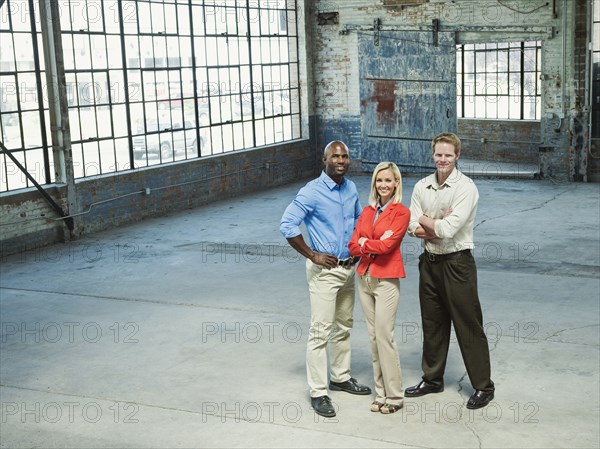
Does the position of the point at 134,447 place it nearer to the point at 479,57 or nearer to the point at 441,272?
the point at 441,272

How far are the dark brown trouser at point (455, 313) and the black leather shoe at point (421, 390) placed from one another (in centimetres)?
13

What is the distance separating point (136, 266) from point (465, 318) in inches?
226

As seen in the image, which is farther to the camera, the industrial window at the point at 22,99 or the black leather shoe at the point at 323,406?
the industrial window at the point at 22,99

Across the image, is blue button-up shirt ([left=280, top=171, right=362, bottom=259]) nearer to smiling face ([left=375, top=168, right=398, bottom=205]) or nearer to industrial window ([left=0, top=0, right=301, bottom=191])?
smiling face ([left=375, top=168, right=398, bottom=205])

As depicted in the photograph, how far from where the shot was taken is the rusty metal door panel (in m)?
16.3

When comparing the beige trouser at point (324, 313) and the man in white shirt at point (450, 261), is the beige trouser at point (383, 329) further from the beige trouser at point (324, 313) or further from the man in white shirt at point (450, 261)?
the man in white shirt at point (450, 261)

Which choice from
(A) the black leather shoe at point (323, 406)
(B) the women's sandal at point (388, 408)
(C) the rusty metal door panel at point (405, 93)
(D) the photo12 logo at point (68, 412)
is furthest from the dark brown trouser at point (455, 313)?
(C) the rusty metal door panel at point (405, 93)

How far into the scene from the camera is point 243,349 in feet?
23.0

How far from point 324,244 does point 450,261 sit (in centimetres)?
80

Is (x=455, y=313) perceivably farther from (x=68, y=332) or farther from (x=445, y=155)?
(x=68, y=332)

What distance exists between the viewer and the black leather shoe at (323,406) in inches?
215

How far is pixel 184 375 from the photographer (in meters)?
6.45

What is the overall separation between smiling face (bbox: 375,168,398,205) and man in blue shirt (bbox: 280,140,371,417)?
0.77 feet

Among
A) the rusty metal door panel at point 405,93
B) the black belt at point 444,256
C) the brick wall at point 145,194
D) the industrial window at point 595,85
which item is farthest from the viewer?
the rusty metal door panel at point 405,93
